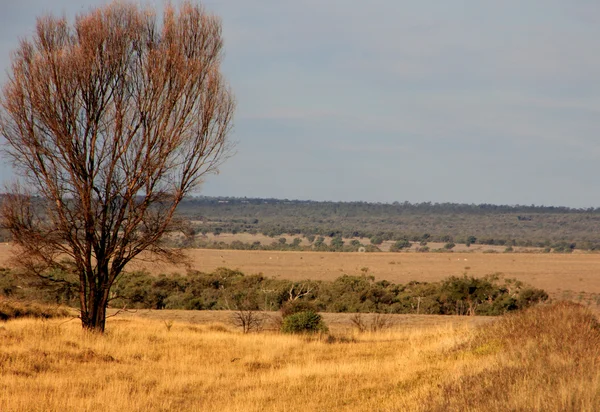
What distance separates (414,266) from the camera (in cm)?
6512

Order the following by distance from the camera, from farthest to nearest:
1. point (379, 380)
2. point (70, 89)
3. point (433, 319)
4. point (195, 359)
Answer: point (433, 319) → point (70, 89) → point (195, 359) → point (379, 380)

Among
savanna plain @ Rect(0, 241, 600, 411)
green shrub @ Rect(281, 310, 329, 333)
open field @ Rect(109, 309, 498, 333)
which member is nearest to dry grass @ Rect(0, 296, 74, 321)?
open field @ Rect(109, 309, 498, 333)

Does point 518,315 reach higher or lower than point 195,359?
higher

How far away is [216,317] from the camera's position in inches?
1148

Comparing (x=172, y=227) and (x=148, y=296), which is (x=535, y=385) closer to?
(x=172, y=227)

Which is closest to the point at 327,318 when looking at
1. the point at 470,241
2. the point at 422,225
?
the point at 470,241

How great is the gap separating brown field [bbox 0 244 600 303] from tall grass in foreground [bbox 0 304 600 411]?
28146 mm

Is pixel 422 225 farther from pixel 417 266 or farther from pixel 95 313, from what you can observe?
pixel 95 313

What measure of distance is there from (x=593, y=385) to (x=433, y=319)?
21.5m

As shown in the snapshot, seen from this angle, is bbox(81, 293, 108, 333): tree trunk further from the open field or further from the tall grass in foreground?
the open field

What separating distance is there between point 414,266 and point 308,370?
52687 millimetres

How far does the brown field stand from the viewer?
170 feet

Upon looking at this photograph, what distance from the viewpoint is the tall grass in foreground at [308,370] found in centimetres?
861

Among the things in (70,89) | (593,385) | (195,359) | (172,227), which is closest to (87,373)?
(195,359)
